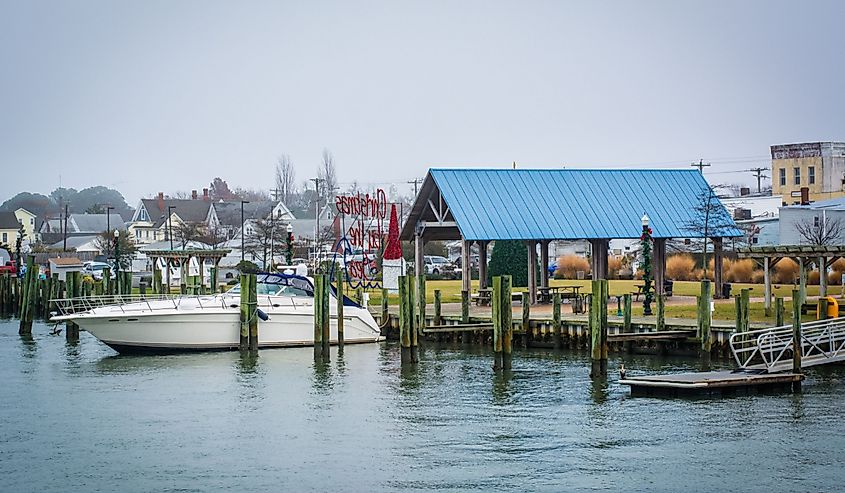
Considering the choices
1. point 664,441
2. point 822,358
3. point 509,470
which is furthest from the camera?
point 822,358

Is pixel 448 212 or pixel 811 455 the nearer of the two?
pixel 811 455

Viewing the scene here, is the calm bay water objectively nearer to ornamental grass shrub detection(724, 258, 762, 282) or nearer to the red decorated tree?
the red decorated tree

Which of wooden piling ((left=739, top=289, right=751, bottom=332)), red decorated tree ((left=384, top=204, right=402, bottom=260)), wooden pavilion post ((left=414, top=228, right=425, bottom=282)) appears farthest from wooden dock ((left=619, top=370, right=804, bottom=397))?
red decorated tree ((left=384, top=204, right=402, bottom=260))

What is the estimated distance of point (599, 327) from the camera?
30297 millimetres

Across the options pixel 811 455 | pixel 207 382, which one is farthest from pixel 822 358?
pixel 207 382

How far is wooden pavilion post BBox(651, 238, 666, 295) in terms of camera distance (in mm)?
46656

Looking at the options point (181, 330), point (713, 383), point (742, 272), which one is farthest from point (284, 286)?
→ point (742, 272)

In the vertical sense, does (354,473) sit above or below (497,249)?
below

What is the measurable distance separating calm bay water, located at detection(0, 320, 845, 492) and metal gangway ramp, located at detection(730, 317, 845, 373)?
0.62 meters

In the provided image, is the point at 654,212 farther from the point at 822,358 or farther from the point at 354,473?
the point at 354,473

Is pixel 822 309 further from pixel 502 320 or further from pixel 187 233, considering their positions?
pixel 187 233

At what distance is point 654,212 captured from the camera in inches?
1901

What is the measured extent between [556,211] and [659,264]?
14.5 ft

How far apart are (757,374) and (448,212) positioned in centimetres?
1978
